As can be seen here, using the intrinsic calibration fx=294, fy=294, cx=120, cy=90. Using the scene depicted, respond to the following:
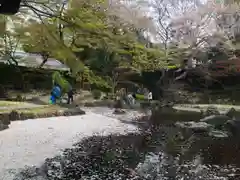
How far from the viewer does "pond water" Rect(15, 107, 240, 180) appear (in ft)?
13.1

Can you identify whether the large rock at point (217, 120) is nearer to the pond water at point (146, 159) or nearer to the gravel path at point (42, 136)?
the pond water at point (146, 159)

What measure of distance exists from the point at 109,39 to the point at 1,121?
192 inches

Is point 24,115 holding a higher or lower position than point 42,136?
higher

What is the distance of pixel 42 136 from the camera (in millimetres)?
6098

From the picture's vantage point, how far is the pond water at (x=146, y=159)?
4.00m

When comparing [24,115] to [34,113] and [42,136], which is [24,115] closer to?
[34,113]

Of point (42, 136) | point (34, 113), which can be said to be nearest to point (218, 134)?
point (42, 136)

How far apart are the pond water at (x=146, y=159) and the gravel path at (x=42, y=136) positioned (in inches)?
9.8

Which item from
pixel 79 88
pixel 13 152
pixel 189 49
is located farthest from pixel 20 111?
pixel 189 49

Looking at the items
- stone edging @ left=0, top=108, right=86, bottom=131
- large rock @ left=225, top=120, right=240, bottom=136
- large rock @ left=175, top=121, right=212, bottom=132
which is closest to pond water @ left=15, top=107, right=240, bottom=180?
large rock @ left=175, top=121, right=212, bottom=132

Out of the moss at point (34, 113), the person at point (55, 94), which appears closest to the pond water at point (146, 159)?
the moss at point (34, 113)

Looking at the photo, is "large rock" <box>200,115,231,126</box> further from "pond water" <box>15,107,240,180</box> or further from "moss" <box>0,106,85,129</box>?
"moss" <box>0,106,85,129</box>

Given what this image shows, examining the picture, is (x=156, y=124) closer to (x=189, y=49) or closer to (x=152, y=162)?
(x=152, y=162)

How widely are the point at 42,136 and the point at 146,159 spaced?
2.39 m
